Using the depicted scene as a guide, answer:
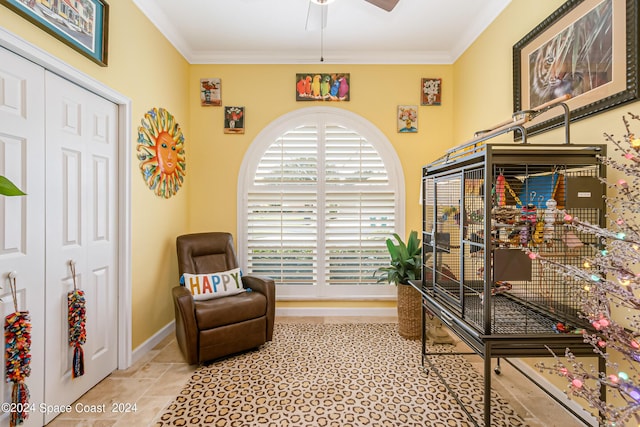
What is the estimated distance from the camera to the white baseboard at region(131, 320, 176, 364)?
2686 mm

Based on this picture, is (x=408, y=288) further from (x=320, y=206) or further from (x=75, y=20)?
(x=75, y=20)

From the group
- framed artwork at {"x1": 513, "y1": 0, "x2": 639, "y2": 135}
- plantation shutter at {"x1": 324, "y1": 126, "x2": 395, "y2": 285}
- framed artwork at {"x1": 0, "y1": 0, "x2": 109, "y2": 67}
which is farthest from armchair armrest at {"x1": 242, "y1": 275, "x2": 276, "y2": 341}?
framed artwork at {"x1": 513, "y1": 0, "x2": 639, "y2": 135}

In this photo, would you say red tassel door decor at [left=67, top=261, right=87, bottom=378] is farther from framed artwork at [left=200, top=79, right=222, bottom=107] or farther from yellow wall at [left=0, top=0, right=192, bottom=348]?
framed artwork at [left=200, top=79, right=222, bottom=107]

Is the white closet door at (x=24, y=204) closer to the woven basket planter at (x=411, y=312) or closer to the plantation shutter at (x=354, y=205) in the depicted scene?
the plantation shutter at (x=354, y=205)

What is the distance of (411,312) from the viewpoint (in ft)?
10.1

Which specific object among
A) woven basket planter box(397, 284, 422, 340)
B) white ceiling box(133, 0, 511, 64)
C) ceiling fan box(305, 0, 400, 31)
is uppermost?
white ceiling box(133, 0, 511, 64)

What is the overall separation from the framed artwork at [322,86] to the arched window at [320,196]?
150mm

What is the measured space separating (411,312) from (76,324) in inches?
106

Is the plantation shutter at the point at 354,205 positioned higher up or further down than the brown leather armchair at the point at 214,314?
higher up

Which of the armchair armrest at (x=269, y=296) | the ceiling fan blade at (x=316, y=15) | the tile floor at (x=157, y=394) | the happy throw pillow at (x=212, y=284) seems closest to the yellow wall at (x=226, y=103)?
the tile floor at (x=157, y=394)

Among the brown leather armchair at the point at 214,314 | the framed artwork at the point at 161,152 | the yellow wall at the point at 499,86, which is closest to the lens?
the yellow wall at the point at 499,86

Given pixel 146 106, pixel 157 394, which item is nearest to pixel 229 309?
pixel 157 394

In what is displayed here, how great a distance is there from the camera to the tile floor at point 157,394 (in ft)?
6.40

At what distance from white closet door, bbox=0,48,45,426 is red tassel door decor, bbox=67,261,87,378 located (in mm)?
165
